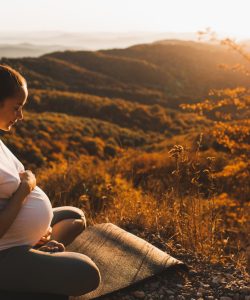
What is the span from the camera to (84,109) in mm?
34094

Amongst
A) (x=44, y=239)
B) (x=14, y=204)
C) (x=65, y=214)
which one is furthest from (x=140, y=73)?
(x=14, y=204)

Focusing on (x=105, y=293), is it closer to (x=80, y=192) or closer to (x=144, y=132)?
(x=80, y=192)

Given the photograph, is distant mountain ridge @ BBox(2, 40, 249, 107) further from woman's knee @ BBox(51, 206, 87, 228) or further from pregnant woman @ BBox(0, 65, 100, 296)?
pregnant woman @ BBox(0, 65, 100, 296)

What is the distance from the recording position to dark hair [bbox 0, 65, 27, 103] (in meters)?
2.63

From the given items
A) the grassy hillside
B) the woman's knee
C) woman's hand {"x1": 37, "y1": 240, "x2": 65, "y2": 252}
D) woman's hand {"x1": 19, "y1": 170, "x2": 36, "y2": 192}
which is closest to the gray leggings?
woman's hand {"x1": 37, "y1": 240, "x2": 65, "y2": 252}

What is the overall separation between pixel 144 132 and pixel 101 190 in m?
23.3

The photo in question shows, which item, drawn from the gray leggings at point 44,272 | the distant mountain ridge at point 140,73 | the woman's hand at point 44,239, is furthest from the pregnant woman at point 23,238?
the distant mountain ridge at point 140,73

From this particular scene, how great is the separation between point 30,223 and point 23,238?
10 cm

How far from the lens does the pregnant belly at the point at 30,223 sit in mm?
2734

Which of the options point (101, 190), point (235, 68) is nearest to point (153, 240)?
point (101, 190)

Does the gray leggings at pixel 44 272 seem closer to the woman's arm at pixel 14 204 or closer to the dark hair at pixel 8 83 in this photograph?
the woman's arm at pixel 14 204

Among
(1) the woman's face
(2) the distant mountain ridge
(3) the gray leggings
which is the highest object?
(1) the woman's face

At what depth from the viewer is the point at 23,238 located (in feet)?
9.14

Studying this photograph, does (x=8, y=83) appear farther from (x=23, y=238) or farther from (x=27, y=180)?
(x=23, y=238)
